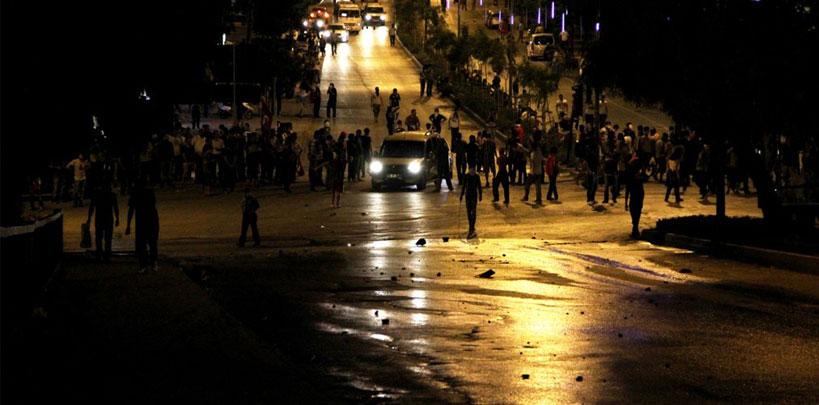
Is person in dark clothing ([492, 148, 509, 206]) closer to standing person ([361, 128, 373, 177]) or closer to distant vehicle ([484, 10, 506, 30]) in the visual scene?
standing person ([361, 128, 373, 177])

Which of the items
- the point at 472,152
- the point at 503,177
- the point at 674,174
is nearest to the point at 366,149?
the point at 472,152

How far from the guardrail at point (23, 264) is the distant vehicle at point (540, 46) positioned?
62618 millimetres

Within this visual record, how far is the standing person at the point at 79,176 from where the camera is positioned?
122 ft

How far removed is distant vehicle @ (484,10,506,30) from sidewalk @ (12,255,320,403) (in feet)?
292

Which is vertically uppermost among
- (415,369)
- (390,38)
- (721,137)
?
(390,38)

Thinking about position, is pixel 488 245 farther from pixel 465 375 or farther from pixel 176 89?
pixel 465 375

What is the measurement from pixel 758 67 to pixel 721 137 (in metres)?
2.20

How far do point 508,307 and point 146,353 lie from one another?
5.57m

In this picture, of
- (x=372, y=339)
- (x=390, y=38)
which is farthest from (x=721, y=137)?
(x=390, y=38)

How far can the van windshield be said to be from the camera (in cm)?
4153

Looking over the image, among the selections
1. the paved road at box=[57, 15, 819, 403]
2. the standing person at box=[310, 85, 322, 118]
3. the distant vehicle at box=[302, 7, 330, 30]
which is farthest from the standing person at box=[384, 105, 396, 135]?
the distant vehicle at box=[302, 7, 330, 30]

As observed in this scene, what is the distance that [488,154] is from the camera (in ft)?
135

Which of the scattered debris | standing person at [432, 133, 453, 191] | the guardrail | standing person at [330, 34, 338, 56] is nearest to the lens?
the guardrail

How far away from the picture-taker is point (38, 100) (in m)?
18.4
